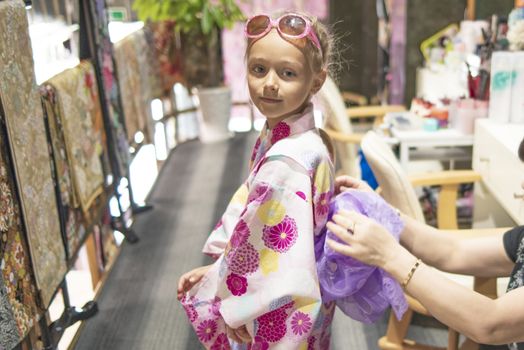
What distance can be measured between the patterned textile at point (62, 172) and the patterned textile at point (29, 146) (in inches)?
4.5

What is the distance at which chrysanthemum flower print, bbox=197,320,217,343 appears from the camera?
4.88 feet

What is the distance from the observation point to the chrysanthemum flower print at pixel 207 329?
4.88 feet

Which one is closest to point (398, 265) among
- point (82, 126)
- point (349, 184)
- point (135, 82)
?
Result: point (349, 184)

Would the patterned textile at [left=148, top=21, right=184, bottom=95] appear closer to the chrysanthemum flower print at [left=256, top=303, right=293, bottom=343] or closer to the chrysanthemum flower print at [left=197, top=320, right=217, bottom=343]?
the chrysanthemum flower print at [left=197, top=320, right=217, bottom=343]

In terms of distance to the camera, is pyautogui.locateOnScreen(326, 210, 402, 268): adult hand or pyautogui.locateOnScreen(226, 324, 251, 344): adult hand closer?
pyautogui.locateOnScreen(326, 210, 402, 268): adult hand

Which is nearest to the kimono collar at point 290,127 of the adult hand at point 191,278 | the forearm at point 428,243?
the adult hand at point 191,278

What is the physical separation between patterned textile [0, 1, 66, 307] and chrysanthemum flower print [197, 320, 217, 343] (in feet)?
2.20

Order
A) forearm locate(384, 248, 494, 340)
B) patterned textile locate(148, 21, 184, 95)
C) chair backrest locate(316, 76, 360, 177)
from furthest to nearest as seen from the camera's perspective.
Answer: patterned textile locate(148, 21, 184, 95), chair backrest locate(316, 76, 360, 177), forearm locate(384, 248, 494, 340)

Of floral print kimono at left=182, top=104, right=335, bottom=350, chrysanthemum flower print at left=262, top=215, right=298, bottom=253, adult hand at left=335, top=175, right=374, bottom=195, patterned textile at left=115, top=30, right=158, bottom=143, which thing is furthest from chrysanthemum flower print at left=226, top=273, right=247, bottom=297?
patterned textile at left=115, top=30, right=158, bottom=143

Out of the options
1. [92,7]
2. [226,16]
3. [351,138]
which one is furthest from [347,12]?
[92,7]

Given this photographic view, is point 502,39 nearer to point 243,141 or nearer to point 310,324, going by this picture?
point 310,324

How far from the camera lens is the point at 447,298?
4.07ft

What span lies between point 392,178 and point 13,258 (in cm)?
116

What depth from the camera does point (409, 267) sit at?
1.26m
